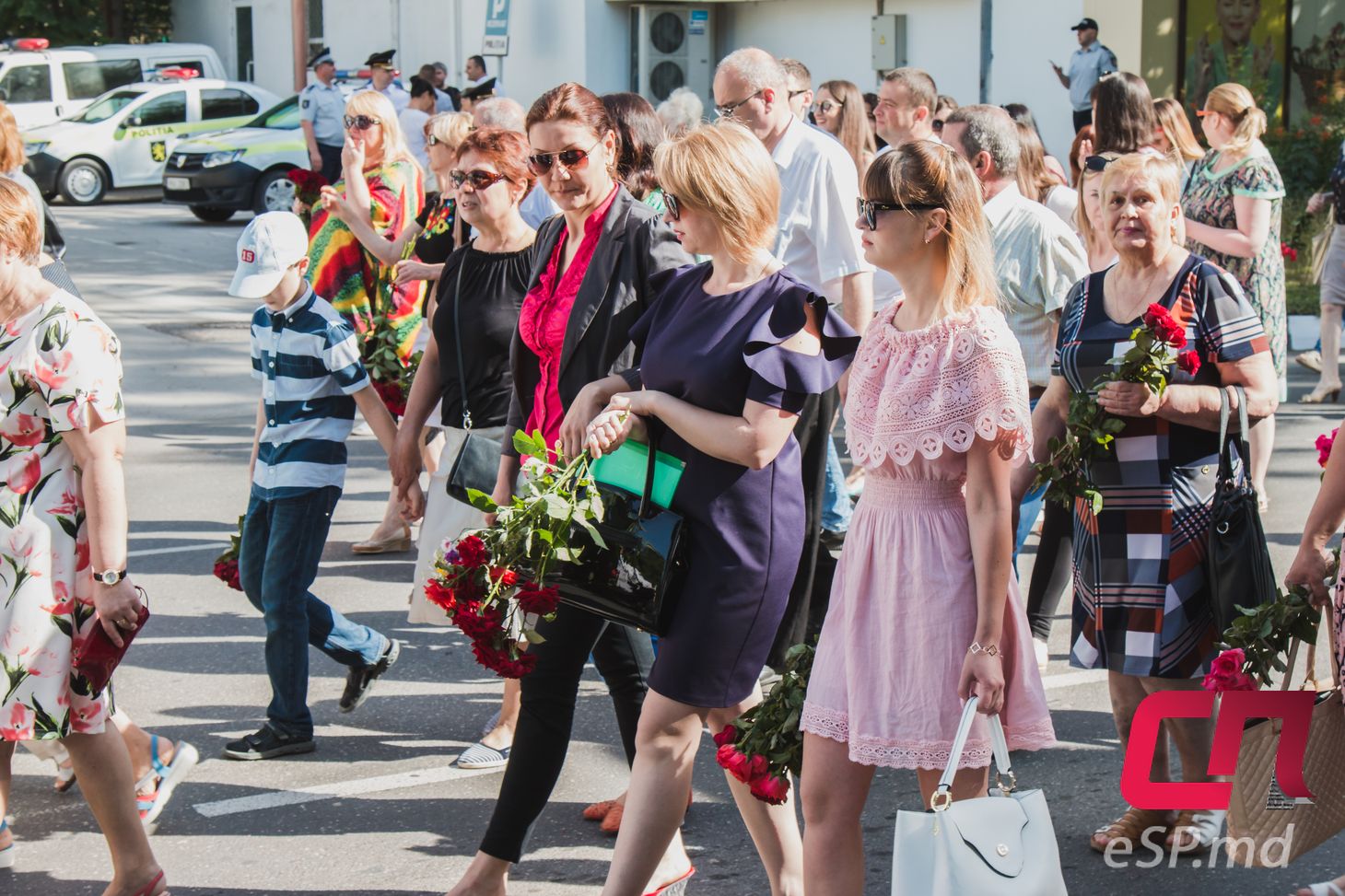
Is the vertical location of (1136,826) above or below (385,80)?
below

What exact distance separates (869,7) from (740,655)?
67.2 ft

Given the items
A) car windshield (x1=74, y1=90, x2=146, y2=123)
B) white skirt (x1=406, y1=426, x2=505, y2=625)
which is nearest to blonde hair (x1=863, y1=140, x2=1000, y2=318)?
white skirt (x1=406, y1=426, x2=505, y2=625)

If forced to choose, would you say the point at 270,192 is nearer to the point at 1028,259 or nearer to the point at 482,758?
the point at 1028,259

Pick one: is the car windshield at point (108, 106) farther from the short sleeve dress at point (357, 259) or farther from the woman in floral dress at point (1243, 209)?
the woman in floral dress at point (1243, 209)

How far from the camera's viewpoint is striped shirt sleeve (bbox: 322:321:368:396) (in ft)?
17.8

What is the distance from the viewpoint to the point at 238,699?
20.4ft

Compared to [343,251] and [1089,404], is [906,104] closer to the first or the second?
[343,251]

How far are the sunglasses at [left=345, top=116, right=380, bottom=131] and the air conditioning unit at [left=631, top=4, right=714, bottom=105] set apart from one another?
57.9ft

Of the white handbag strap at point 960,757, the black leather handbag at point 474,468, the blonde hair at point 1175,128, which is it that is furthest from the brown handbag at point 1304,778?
the blonde hair at point 1175,128

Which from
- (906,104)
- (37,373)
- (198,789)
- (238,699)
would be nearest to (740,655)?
(37,373)

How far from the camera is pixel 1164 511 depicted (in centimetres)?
450

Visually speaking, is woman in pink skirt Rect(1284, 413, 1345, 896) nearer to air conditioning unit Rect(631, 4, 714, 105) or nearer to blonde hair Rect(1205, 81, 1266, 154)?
blonde hair Rect(1205, 81, 1266, 154)

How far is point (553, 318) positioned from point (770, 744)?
1.41 metres

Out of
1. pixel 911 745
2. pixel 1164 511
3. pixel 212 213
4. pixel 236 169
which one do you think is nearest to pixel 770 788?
pixel 911 745
